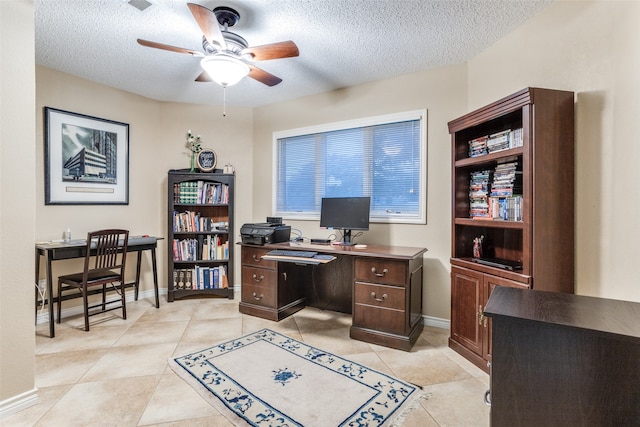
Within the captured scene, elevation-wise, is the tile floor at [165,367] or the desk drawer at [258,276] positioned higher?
the desk drawer at [258,276]

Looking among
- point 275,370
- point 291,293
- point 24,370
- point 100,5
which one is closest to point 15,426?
point 24,370

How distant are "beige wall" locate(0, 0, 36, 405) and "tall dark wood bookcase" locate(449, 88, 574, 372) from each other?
2.70 m

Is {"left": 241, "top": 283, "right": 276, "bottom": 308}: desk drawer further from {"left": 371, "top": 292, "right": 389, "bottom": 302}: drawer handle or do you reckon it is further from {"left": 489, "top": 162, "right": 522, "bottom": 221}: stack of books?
{"left": 489, "top": 162, "right": 522, "bottom": 221}: stack of books

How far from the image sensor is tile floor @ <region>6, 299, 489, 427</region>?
5.61 ft

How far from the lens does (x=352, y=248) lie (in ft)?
9.65

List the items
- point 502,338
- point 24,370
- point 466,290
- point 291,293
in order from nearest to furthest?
point 502,338, point 24,370, point 466,290, point 291,293

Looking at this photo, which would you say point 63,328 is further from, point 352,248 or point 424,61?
point 424,61

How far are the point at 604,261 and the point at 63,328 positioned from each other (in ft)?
14.4

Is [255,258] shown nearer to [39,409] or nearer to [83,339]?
[83,339]

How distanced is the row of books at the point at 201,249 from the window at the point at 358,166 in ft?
2.87

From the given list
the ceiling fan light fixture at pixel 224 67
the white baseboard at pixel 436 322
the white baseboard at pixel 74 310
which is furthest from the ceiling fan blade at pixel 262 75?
the white baseboard at pixel 74 310

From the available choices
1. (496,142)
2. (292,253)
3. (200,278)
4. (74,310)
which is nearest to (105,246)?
(74,310)

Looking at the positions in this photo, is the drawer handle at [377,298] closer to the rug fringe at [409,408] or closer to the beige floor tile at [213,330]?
the rug fringe at [409,408]

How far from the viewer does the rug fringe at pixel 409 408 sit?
167 cm
